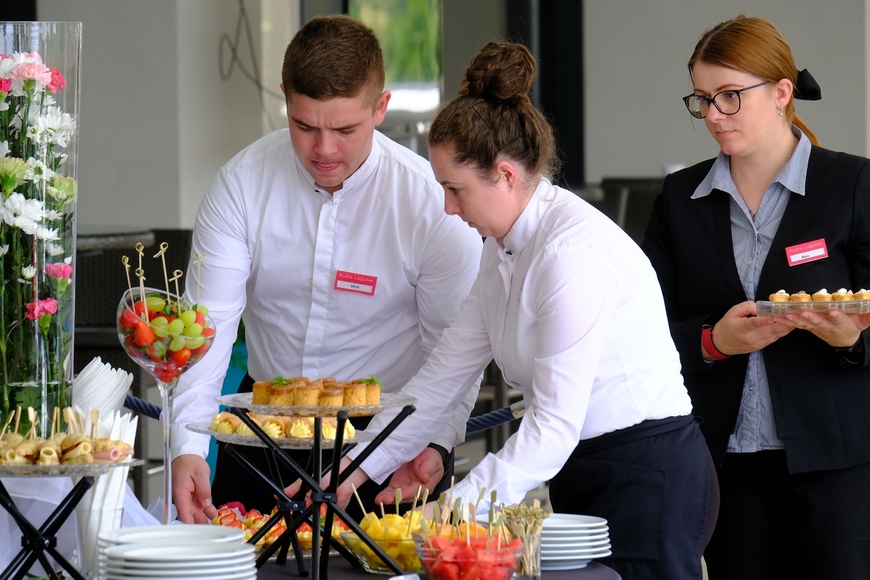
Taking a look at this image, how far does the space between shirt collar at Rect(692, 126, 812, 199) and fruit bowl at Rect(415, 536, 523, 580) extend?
114cm

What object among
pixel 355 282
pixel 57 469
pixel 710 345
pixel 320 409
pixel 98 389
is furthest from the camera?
pixel 355 282

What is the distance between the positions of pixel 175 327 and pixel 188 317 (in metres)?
0.03

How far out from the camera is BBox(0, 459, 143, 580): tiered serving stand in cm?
144

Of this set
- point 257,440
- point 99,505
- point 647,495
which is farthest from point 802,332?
point 99,505

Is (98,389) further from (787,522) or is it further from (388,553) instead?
(787,522)

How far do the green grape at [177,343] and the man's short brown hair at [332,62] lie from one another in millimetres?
621

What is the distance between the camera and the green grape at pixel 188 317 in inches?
66.2

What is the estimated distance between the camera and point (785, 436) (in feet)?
7.33

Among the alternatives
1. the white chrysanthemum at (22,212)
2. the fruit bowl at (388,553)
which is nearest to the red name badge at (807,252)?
the fruit bowl at (388,553)

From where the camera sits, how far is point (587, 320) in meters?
1.81

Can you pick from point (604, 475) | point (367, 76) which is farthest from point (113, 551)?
point (367, 76)

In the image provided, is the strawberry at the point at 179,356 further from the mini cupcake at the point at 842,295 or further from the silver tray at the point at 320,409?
the mini cupcake at the point at 842,295

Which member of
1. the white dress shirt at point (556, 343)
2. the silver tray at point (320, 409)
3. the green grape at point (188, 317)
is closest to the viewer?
the silver tray at point (320, 409)

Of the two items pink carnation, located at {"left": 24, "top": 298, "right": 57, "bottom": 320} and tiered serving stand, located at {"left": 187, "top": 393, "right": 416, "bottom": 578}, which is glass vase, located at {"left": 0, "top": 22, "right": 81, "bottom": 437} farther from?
tiered serving stand, located at {"left": 187, "top": 393, "right": 416, "bottom": 578}
